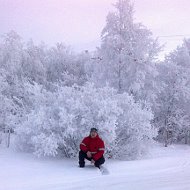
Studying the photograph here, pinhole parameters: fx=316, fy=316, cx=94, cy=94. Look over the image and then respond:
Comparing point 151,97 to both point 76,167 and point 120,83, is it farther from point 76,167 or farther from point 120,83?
point 76,167

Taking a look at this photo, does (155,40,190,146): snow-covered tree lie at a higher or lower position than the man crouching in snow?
higher

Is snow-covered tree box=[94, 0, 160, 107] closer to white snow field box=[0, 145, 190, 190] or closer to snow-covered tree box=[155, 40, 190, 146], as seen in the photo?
snow-covered tree box=[155, 40, 190, 146]

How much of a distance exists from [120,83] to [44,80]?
9.30 m

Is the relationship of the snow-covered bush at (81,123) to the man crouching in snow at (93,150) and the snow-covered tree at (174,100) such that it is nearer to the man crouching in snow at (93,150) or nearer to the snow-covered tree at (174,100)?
the man crouching in snow at (93,150)

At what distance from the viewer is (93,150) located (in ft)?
28.4

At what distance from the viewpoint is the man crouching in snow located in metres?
8.48

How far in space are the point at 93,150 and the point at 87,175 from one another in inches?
49.5

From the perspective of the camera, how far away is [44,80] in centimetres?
2475

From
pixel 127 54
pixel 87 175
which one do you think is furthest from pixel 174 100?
pixel 87 175

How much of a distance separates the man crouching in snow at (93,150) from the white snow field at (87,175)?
0.74 feet

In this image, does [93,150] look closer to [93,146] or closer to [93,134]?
[93,146]

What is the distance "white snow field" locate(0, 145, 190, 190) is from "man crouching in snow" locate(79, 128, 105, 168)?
0.74ft

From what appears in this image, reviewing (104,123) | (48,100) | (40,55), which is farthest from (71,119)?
(40,55)

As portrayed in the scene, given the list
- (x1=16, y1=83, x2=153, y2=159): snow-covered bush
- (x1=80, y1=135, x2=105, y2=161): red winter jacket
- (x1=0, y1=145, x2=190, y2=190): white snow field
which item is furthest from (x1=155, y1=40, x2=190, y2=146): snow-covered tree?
(x1=80, y1=135, x2=105, y2=161): red winter jacket
